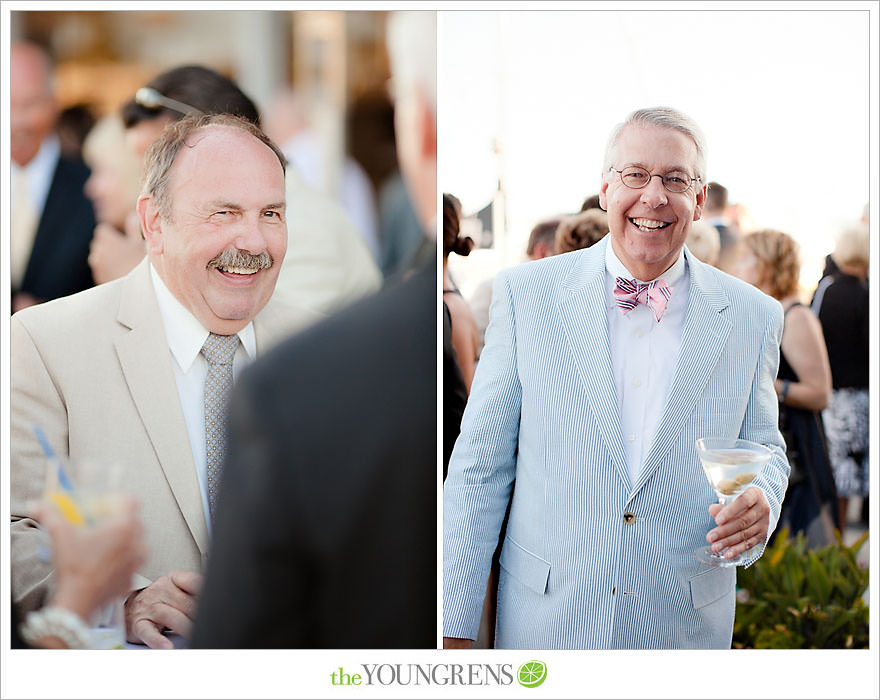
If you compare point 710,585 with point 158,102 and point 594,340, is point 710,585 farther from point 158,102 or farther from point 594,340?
point 158,102

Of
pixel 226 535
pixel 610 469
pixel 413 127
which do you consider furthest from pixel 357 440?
pixel 413 127

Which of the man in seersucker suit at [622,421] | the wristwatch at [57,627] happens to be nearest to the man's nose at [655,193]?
the man in seersucker suit at [622,421]

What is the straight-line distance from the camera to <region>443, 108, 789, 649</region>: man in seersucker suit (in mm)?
2984

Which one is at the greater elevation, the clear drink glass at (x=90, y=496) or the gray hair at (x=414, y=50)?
the gray hair at (x=414, y=50)

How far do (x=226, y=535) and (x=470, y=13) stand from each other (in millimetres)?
2284

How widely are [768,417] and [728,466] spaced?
23cm

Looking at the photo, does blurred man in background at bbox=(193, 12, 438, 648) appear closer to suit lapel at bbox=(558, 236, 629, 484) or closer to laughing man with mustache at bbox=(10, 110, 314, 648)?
suit lapel at bbox=(558, 236, 629, 484)

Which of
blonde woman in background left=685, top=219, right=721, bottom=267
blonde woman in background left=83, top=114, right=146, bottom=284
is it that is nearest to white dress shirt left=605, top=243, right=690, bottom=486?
blonde woman in background left=685, top=219, right=721, bottom=267

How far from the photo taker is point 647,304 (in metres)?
3.01

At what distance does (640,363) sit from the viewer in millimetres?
3006

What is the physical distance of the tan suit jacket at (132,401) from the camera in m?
3.12

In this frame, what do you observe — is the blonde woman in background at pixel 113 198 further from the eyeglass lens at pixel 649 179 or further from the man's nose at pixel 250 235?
the eyeglass lens at pixel 649 179

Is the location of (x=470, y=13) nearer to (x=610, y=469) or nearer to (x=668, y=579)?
(x=610, y=469)

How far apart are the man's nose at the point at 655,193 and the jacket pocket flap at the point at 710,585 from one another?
1.19 m
